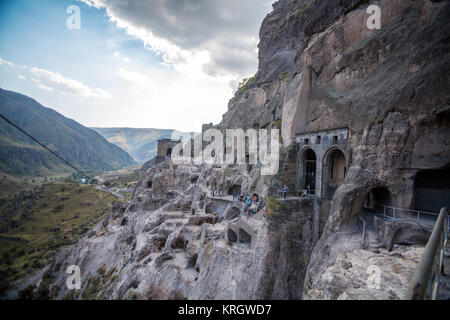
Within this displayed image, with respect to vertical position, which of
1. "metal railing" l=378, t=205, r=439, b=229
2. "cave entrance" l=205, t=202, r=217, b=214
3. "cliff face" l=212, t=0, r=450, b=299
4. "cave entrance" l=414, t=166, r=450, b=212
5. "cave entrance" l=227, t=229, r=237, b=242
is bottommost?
"cave entrance" l=227, t=229, r=237, b=242

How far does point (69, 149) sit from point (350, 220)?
9409 inches

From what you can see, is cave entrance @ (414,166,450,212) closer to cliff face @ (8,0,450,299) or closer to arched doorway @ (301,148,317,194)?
cliff face @ (8,0,450,299)

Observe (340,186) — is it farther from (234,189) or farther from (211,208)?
(234,189)

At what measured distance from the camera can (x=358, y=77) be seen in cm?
1438

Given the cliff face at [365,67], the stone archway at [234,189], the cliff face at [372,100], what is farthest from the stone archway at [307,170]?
the stone archway at [234,189]

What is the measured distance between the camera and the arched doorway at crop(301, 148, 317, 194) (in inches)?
723

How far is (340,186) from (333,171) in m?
4.28

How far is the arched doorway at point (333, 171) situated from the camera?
53.3ft

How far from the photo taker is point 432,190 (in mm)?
12023

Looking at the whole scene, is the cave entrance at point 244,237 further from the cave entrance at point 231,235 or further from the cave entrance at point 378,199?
the cave entrance at point 378,199

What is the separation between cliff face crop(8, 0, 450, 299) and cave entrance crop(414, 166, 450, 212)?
1.60 meters

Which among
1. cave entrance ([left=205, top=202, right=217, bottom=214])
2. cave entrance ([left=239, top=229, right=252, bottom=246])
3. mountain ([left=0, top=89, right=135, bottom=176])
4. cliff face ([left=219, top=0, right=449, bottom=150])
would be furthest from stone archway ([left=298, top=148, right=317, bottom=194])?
mountain ([left=0, top=89, right=135, bottom=176])

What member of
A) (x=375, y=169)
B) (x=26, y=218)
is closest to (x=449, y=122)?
(x=375, y=169)
